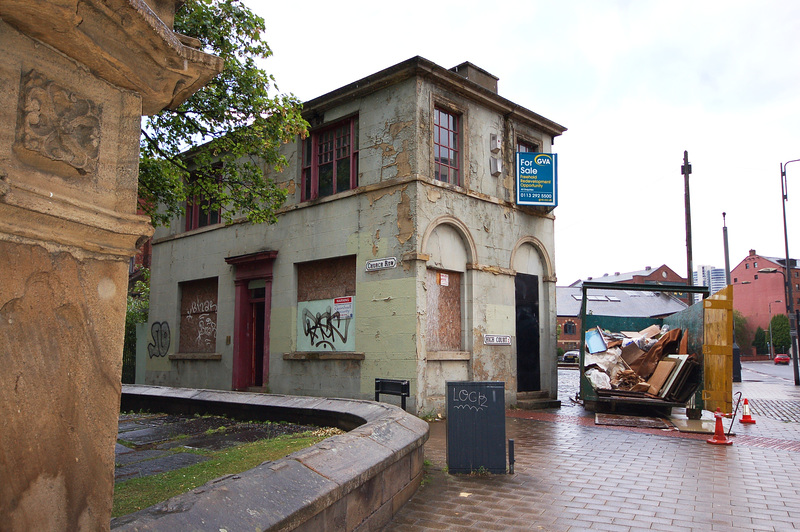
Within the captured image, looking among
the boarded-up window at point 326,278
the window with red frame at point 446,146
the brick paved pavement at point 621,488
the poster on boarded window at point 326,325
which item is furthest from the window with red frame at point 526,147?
the brick paved pavement at point 621,488

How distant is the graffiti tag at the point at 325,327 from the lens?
14.4m

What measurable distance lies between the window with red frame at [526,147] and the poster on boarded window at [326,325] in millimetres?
6654

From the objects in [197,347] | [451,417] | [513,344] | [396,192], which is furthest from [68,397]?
[197,347]

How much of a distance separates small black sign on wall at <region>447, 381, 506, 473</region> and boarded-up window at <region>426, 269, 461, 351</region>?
667cm

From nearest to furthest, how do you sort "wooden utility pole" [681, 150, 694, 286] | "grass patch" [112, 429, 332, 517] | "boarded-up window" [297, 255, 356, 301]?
"grass patch" [112, 429, 332, 517] < "boarded-up window" [297, 255, 356, 301] < "wooden utility pole" [681, 150, 694, 286]

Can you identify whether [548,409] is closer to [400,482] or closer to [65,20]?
[400,482]

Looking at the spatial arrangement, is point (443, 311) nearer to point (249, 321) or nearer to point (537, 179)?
point (537, 179)

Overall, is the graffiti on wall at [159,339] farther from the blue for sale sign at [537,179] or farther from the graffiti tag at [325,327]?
the blue for sale sign at [537,179]

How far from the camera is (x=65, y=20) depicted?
2.36 metres

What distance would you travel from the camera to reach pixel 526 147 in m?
17.2

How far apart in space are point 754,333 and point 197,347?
81933 mm

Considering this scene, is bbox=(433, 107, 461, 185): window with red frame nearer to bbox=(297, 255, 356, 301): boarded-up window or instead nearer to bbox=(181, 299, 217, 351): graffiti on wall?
bbox=(297, 255, 356, 301): boarded-up window

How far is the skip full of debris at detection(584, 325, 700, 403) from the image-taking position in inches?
513

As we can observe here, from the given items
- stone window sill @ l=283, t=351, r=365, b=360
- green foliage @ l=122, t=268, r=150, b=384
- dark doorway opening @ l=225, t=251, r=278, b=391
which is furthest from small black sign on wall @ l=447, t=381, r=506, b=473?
green foliage @ l=122, t=268, r=150, b=384
